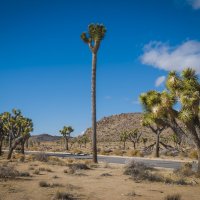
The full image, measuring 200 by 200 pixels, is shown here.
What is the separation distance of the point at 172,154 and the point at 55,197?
28.6m

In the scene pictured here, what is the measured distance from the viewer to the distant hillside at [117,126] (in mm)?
111938

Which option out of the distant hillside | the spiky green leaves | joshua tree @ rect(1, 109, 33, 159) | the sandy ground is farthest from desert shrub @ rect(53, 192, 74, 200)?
the distant hillside

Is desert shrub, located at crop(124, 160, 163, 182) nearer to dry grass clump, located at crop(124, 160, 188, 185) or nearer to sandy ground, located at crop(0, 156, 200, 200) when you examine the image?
dry grass clump, located at crop(124, 160, 188, 185)

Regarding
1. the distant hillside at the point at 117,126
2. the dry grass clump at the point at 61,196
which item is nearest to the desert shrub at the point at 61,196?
Result: the dry grass clump at the point at 61,196

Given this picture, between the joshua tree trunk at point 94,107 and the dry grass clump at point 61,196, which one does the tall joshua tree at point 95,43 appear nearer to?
the joshua tree trunk at point 94,107

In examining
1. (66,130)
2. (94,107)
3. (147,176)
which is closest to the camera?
(147,176)

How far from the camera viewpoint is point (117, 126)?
125 metres

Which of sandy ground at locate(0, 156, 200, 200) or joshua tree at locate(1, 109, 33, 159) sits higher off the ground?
joshua tree at locate(1, 109, 33, 159)

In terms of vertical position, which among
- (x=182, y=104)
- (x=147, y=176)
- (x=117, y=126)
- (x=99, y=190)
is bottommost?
(x=99, y=190)

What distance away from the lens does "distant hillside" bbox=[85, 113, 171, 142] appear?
111938 mm

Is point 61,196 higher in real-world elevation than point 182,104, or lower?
lower

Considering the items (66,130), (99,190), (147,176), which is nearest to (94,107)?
(147,176)

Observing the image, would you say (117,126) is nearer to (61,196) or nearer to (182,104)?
(182,104)

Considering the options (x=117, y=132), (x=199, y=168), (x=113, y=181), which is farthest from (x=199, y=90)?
(x=117, y=132)
